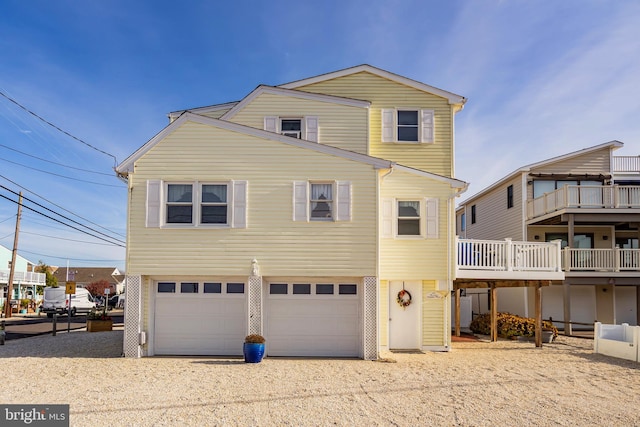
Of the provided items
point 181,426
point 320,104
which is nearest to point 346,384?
point 181,426

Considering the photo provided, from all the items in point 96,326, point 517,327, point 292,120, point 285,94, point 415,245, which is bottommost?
point 96,326

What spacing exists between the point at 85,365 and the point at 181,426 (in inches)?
258

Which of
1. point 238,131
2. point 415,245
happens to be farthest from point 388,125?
point 238,131

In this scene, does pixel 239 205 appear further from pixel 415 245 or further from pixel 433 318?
pixel 433 318

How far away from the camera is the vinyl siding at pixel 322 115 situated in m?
17.6

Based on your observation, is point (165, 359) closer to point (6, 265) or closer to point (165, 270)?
point (165, 270)

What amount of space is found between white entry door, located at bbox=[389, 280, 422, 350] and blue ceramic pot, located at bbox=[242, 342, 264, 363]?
485cm

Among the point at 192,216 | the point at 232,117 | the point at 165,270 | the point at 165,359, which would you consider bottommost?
the point at 165,359

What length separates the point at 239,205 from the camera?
47.7 feet

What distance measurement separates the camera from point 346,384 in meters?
10.8

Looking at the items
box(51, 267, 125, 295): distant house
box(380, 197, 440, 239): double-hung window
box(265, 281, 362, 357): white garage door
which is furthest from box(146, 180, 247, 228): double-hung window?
box(51, 267, 125, 295): distant house

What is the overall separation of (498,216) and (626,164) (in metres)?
6.60

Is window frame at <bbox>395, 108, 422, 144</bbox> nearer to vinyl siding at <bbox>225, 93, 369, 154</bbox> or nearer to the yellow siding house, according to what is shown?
vinyl siding at <bbox>225, 93, 369, 154</bbox>

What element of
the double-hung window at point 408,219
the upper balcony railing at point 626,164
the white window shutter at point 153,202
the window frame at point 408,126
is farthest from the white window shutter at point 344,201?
the upper balcony railing at point 626,164
